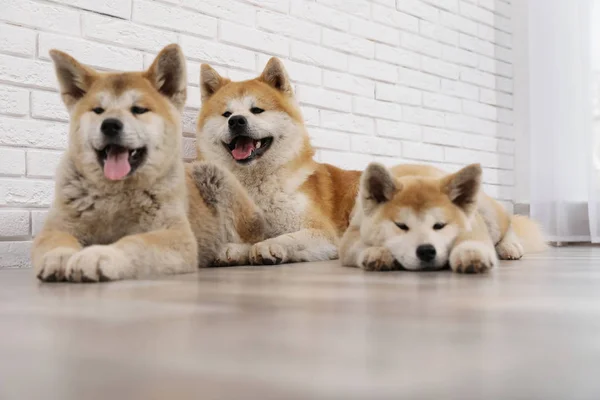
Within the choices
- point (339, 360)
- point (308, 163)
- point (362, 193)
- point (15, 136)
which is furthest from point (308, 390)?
point (308, 163)

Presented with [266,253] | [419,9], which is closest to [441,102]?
[419,9]

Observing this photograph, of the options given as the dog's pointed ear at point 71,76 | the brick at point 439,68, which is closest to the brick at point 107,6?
the dog's pointed ear at point 71,76

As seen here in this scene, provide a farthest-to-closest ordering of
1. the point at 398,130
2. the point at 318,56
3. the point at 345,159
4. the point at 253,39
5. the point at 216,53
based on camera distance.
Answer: the point at 398,130, the point at 345,159, the point at 318,56, the point at 253,39, the point at 216,53

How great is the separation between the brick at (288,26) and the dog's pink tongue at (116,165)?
4.00ft

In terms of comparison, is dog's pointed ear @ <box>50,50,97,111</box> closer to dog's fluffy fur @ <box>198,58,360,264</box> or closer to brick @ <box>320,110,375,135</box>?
dog's fluffy fur @ <box>198,58,360,264</box>

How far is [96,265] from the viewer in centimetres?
146

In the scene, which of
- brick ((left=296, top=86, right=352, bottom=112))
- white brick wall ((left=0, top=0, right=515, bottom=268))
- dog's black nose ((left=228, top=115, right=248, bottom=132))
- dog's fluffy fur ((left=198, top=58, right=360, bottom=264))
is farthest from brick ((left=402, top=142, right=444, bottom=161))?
dog's black nose ((left=228, top=115, right=248, bottom=132))

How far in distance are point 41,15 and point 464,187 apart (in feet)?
5.05

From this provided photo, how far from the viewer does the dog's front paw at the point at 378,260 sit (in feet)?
5.99

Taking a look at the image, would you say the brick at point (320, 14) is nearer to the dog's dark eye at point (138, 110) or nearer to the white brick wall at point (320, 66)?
the white brick wall at point (320, 66)

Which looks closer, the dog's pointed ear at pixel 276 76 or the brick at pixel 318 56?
the dog's pointed ear at pixel 276 76

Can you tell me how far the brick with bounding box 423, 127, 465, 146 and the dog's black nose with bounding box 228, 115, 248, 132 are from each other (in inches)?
58.1

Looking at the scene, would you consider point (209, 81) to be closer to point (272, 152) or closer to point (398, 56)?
point (272, 152)

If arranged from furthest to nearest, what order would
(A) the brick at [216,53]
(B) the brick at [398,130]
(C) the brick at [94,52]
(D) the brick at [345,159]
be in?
1. (B) the brick at [398,130]
2. (D) the brick at [345,159]
3. (A) the brick at [216,53]
4. (C) the brick at [94,52]
